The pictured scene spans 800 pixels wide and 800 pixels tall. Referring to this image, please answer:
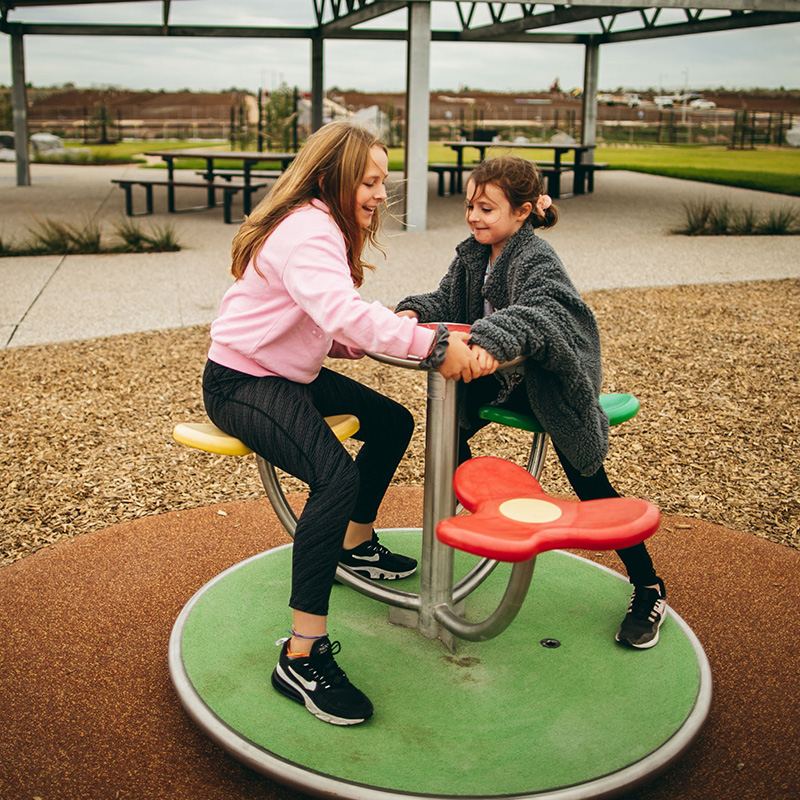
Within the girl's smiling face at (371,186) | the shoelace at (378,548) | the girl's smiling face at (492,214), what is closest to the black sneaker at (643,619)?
the shoelace at (378,548)

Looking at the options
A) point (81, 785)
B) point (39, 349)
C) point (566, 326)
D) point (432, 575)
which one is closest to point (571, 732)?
point (432, 575)

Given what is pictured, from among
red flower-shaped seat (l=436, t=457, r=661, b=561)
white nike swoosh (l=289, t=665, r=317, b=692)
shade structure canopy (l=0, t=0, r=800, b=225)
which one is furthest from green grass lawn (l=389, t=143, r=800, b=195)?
white nike swoosh (l=289, t=665, r=317, b=692)

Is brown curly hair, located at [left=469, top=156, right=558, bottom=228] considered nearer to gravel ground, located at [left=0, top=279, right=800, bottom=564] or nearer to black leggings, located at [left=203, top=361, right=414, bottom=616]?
black leggings, located at [left=203, top=361, right=414, bottom=616]

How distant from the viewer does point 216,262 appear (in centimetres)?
886

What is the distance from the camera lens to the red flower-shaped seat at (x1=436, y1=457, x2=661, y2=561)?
1781mm

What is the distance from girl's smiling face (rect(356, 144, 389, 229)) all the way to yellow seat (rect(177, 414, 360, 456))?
553 millimetres

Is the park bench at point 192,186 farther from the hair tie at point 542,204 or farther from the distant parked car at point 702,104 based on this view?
the distant parked car at point 702,104

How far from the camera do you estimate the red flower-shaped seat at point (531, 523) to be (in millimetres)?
1781

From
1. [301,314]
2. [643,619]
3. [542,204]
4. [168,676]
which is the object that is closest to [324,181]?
[301,314]

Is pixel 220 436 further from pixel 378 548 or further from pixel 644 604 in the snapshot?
pixel 644 604

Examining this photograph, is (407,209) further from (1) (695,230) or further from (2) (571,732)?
(2) (571,732)

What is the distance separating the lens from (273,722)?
2.13 metres

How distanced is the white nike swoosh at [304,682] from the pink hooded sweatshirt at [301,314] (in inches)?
29.9

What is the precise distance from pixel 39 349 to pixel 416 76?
5986 millimetres
